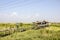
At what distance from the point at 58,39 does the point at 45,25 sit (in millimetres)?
14496

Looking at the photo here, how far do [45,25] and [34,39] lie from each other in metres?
15.5

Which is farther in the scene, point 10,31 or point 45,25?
point 45,25

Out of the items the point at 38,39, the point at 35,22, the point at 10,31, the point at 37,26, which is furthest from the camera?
the point at 35,22

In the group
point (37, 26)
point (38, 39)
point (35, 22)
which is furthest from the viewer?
point (35, 22)

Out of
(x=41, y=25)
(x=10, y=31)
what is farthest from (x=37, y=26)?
(x=10, y=31)

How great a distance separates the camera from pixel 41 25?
93.8 ft

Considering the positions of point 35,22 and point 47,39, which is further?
point 35,22

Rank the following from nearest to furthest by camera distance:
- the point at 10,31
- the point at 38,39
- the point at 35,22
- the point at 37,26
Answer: the point at 38,39 < the point at 10,31 < the point at 37,26 < the point at 35,22

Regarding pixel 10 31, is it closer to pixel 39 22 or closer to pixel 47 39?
pixel 39 22

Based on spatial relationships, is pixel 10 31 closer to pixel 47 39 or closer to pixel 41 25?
pixel 41 25

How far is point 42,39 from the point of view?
13.8 m

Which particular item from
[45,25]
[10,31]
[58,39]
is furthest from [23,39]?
[45,25]

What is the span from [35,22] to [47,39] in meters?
15.5

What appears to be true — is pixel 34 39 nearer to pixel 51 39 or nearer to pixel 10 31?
pixel 51 39
